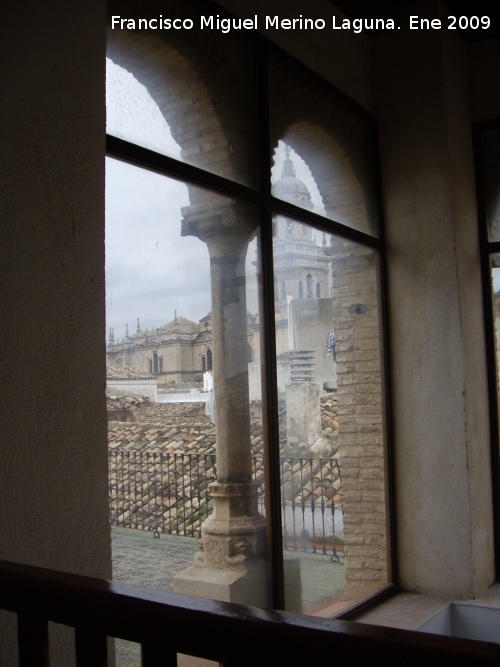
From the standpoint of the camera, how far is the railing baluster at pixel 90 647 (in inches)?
35.3

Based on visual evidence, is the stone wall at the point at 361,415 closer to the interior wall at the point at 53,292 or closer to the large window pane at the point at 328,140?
the large window pane at the point at 328,140

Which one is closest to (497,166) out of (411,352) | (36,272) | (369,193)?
(369,193)

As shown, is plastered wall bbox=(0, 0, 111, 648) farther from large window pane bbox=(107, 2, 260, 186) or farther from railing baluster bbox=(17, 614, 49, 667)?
railing baluster bbox=(17, 614, 49, 667)

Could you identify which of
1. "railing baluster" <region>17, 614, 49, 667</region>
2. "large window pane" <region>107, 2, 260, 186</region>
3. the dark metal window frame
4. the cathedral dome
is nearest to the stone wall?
the cathedral dome

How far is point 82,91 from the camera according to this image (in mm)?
2131

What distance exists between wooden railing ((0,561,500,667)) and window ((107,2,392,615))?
1665 mm

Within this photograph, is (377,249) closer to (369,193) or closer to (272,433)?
(369,193)

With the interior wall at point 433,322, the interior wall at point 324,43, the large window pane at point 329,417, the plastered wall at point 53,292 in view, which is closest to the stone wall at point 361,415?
the large window pane at point 329,417

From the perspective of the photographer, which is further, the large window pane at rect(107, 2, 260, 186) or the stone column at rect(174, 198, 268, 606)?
the stone column at rect(174, 198, 268, 606)

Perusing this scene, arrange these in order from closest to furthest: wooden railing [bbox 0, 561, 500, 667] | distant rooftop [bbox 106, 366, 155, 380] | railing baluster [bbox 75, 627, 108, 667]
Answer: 1. wooden railing [bbox 0, 561, 500, 667]
2. railing baluster [bbox 75, 627, 108, 667]
3. distant rooftop [bbox 106, 366, 155, 380]

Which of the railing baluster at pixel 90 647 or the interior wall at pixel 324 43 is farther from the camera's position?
the interior wall at pixel 324 43

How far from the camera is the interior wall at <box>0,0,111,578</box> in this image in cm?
185

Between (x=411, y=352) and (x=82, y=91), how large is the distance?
3066 millimetres

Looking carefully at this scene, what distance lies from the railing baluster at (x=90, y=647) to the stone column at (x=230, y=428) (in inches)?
83.6
